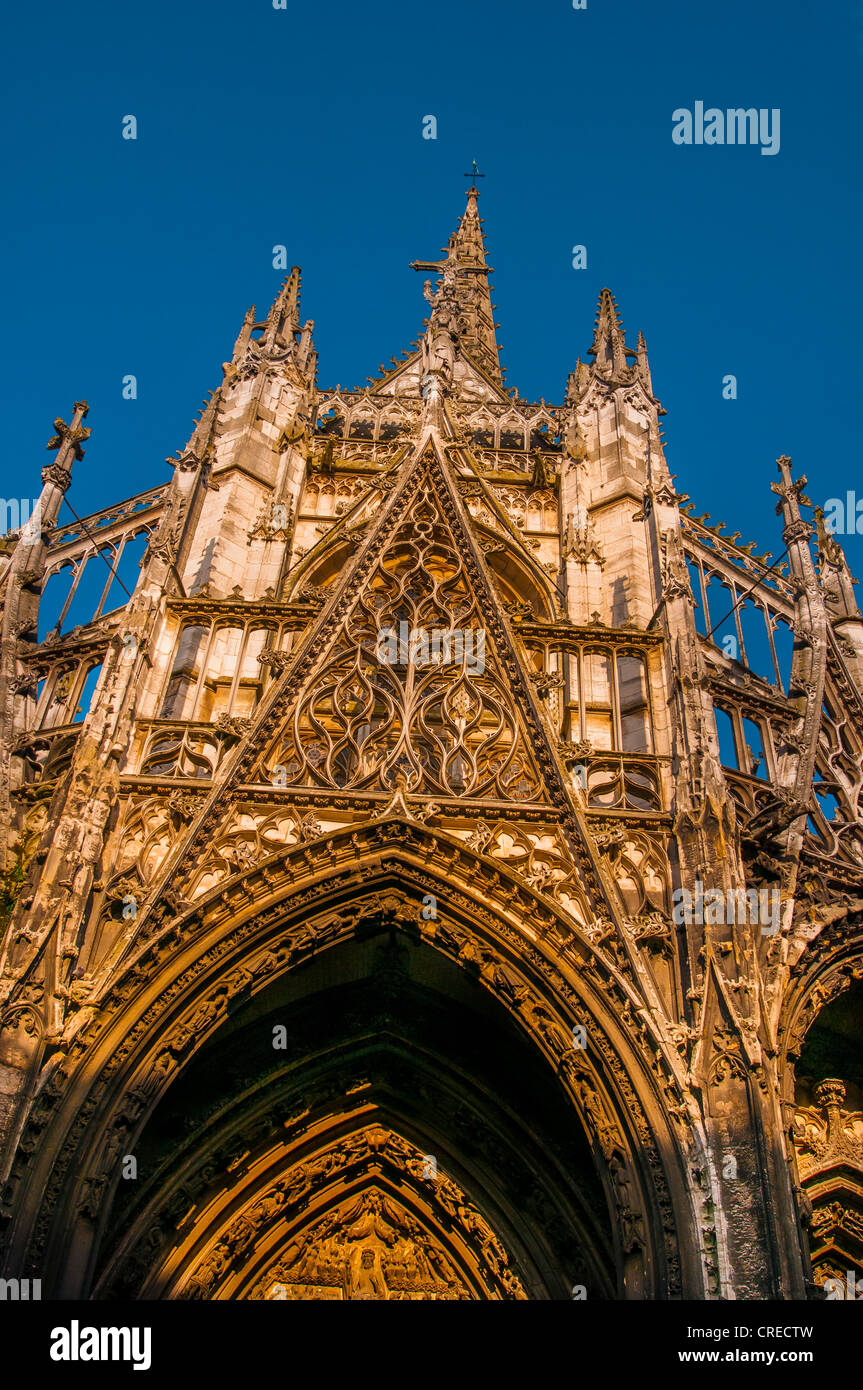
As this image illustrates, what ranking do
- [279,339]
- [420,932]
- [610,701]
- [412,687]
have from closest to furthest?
1. [420,932]
2. [412,687]
3. [610,701]
4. [279,339]

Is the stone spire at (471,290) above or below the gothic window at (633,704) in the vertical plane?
above

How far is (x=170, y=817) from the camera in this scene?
11.9 metres

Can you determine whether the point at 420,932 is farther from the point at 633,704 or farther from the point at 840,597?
the point at 840,597

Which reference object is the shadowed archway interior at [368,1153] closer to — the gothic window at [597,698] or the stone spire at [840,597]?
the gothic window at [597,698]

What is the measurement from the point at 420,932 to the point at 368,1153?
2944 millimetres

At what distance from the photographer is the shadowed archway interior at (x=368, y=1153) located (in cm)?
1145

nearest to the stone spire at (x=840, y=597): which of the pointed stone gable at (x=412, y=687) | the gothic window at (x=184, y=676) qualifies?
the pointed stone gable at (x=412, y=687)

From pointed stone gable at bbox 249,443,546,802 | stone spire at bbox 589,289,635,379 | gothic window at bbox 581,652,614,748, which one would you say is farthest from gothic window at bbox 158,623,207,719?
stone spire at bbox 589,289,635,379

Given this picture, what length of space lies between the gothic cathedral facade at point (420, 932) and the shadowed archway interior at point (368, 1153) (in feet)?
0.12

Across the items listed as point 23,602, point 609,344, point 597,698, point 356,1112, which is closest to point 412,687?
point 597,698

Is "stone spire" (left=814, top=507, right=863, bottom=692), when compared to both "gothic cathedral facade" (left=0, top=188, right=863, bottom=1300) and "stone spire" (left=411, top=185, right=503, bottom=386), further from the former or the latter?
"stone spire" (left=411, top=185, right=503, bottom=386)

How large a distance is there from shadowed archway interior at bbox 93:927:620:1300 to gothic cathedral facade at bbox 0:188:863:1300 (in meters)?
0.04

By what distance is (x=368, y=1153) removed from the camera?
1291 cm
